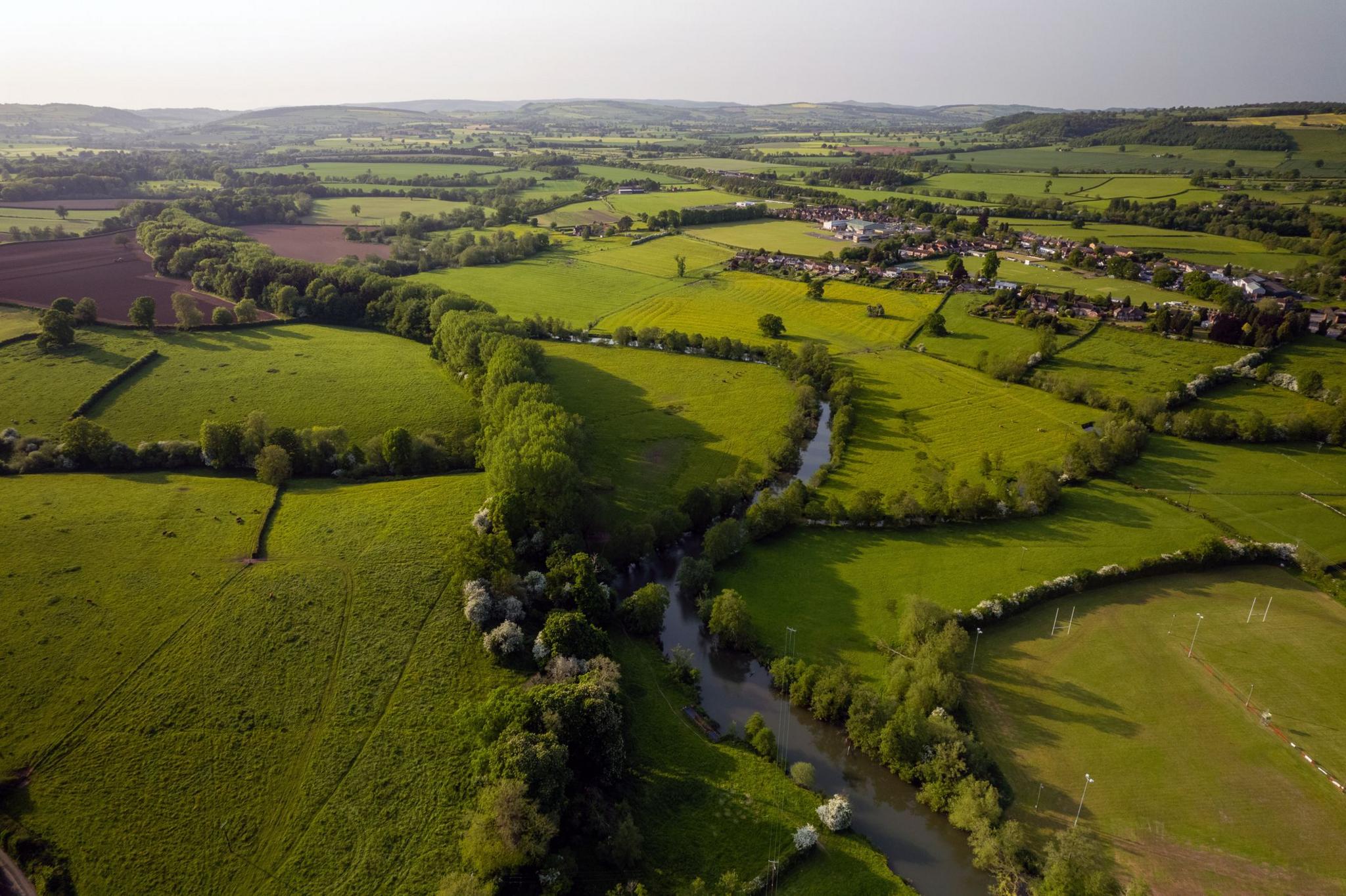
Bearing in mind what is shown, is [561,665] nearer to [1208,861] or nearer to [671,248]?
[1208,861]

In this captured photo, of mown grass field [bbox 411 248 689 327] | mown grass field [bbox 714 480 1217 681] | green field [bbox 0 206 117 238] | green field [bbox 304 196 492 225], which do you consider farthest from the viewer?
green field [bbox 304 196 492 225]

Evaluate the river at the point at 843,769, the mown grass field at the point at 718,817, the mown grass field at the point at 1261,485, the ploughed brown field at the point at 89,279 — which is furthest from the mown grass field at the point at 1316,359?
the ploughed brown field at the point at 89,279

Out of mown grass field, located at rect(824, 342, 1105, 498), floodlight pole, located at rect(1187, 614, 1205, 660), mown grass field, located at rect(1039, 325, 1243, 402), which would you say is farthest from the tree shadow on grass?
mown grass field, located at rect(1039, 325, 1243, 402)

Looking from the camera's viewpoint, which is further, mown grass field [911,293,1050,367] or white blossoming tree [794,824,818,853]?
mown grass field [911,293,1050,367]

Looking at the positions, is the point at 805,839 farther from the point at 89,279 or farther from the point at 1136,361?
the point at 89,279

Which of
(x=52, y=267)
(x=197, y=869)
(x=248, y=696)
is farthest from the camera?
(x=52, y=267)

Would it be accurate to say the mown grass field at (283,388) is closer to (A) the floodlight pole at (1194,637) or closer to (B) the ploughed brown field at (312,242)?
(B) the ploughed brown field at (312,242)

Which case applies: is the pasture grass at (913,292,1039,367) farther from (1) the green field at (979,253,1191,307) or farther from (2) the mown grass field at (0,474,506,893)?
(2) the mown grass field at (0,474,506,893)

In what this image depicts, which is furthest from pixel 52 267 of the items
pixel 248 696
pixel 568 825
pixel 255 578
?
pixel 568 825
